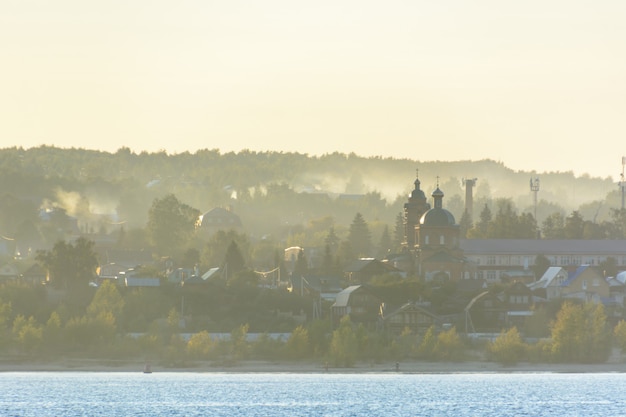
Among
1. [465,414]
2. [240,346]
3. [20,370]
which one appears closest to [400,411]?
[465,414]

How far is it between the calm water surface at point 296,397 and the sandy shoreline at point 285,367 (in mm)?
1210

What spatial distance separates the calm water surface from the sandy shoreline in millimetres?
1210

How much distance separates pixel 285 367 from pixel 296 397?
18.5 metres

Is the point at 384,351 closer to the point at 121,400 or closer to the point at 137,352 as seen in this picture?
the point at 137,352

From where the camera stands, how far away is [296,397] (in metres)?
175

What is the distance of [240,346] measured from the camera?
196375 mm

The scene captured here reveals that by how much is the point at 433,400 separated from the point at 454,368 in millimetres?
23160

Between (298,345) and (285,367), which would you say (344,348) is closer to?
(298,345)

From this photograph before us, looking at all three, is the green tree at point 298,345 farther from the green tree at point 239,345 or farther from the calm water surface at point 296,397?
the green tree at point 239,345

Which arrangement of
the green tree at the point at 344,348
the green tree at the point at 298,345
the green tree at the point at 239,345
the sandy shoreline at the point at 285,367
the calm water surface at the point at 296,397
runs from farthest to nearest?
the green tree at the point at 298,345, the green tree at the point at 239,345, the green tree at the point at 344,348, the sandy shoreline at the point at 285,367, the calm water surface at the point at 296,397

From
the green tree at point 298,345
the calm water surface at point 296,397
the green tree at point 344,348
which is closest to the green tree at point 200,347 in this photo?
the calm water surface at point 296,397

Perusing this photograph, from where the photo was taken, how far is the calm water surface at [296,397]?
160500 mm

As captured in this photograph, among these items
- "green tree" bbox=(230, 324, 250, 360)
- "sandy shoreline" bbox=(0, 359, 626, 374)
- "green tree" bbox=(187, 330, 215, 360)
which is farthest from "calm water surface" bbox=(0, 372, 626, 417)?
"green tree" bbox=(230, 324, 250, 360)

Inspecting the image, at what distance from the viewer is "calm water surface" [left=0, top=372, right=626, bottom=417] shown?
527ft
